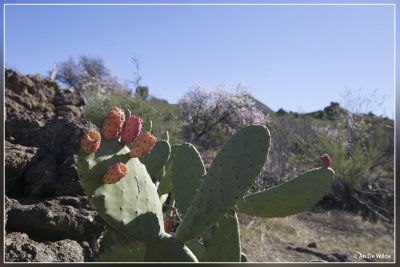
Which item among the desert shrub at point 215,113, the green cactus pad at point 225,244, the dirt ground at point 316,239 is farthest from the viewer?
the desert shrub at point 215,113

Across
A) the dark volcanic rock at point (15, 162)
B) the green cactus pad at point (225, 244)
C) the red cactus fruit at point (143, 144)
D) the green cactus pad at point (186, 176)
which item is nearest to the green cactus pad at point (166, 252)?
the green cactus pad at point (225, 244)

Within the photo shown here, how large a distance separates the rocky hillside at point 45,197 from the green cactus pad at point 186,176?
774 millimetres

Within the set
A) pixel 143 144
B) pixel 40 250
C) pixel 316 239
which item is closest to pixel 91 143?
pixel 143 144

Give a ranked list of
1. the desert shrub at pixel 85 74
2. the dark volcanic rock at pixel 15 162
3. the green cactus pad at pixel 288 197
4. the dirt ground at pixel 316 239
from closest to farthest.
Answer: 1. the green cactus pad at pixel 288 197
2. the dark volcanic rock at pixel 15 162
3. the dirt ground at pixel 316 239
4. the desert shrub at pixel 85 74

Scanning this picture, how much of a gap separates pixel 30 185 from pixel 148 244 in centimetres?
164

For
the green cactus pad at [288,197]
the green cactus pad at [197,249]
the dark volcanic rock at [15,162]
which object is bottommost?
→ the green cactus pad at [197,249]

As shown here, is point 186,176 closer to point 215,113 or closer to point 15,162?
point 15,162

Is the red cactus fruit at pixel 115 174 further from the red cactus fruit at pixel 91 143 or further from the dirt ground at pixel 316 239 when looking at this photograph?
the dirt ground at pixel 316 239

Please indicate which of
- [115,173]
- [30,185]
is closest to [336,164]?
[30,185]

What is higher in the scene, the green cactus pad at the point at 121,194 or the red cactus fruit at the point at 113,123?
the red cactus fruit at the point at 113,123

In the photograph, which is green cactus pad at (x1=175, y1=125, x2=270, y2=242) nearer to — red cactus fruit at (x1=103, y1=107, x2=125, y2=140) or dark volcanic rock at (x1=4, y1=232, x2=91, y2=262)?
red cactus fruit at (x1=103, y1=107, x2=125, y2=140)

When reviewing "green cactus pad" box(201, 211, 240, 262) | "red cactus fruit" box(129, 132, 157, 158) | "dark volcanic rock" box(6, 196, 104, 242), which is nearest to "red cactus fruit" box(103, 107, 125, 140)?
"red cactus fruit" box(129, 132, 157, 158)

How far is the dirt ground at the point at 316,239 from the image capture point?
15.2ft

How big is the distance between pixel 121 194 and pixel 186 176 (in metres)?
0.80
